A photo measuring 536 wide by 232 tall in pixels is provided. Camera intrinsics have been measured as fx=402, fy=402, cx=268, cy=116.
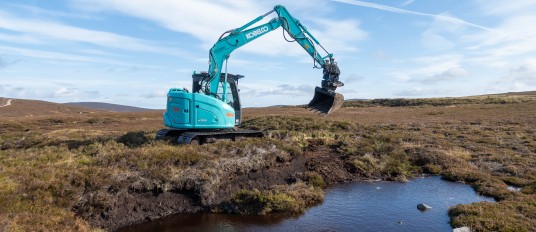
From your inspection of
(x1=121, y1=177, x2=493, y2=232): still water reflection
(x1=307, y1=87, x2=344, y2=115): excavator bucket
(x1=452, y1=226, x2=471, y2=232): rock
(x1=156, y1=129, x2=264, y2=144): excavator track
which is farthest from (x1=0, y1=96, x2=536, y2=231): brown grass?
(x1=307, y1=87, x2=344, y2=115): excavator bucket

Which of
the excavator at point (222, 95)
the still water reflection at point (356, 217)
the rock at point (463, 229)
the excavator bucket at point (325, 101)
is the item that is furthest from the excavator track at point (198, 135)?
the rock at point (463, 229)

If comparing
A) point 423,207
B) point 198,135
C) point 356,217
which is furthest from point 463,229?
point 198,135

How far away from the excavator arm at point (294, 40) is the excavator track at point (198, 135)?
2005 millimetres

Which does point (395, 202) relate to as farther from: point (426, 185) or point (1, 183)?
point (1, 183)

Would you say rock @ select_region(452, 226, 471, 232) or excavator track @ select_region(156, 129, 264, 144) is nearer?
rock @ select_region(452, 226, 471, 232)

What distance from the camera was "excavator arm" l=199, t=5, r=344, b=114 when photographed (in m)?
22.1

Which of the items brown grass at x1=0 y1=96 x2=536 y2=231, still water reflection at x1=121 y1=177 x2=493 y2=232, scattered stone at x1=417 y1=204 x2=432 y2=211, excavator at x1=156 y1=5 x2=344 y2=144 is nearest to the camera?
brown grass at x1=0 y1=96 x2=536 y2=231

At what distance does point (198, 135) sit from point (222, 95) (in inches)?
108

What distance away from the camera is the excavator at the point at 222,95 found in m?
20.6

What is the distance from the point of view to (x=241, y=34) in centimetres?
2283

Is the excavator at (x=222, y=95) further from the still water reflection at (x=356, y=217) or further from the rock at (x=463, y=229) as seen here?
the rock at (x=463, y=229)

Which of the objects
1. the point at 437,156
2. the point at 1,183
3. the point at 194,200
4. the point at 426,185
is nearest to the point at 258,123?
the point at 437,156

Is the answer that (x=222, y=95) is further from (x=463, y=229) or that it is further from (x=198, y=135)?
(x=463, y=229)

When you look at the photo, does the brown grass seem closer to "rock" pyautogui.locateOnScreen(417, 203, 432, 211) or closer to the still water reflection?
the still water reflection
